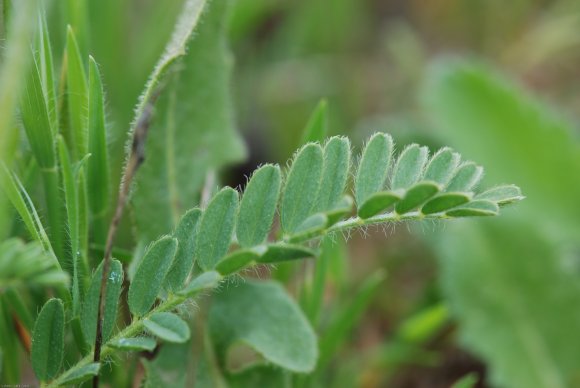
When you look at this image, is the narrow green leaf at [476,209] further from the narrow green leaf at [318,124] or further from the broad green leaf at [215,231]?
the narrow green leaf at [318,124]

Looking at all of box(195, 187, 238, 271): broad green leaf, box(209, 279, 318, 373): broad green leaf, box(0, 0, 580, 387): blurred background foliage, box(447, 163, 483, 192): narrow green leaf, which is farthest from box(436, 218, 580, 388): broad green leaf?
box(195, 187, 238, 271): broad green leaf

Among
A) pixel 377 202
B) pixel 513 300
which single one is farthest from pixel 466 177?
pixel 513 300

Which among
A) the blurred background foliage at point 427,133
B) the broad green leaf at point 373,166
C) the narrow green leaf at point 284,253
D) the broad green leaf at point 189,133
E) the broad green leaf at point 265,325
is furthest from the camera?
the blurred background foliage at point 427,133

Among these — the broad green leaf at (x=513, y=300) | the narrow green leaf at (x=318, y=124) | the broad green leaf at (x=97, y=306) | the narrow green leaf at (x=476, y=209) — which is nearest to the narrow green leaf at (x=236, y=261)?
the broad green leaf at (x=97, y=306)

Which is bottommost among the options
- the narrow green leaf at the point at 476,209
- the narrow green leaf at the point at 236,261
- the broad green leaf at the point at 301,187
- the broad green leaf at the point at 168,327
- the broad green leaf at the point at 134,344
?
the broad green leaf at the point at 134,344

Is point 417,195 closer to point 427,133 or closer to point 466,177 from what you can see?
point 466,177
